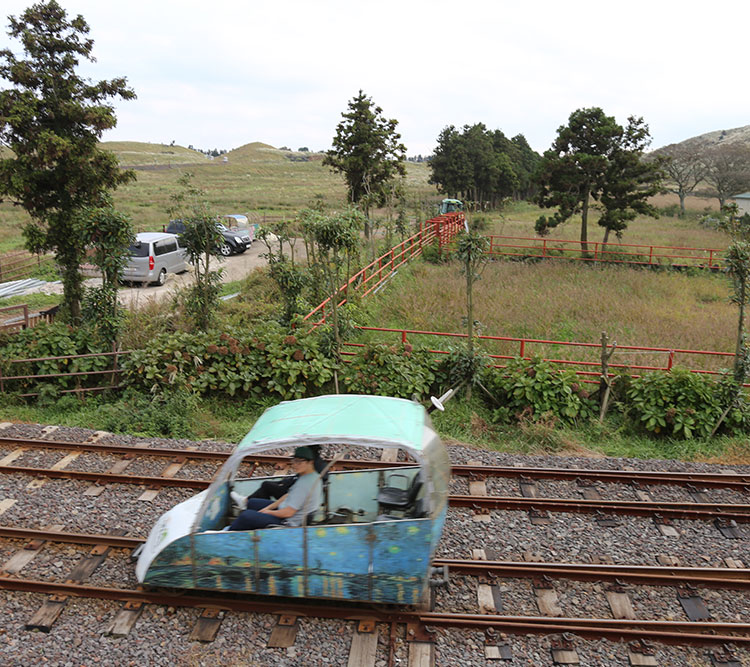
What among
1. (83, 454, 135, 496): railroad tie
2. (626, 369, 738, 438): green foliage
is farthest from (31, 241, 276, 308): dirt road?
(626, 369, 738, 438): green foliage

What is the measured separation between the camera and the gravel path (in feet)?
18.3

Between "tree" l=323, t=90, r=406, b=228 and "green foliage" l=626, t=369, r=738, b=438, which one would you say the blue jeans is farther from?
"tree" l=323, t=90, r=406, b=228

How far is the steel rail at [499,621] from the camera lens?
5.83 meters

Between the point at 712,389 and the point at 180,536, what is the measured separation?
30.3 ft

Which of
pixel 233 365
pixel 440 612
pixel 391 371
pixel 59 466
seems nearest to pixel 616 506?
pixel 440 612

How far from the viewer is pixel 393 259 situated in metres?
19.8

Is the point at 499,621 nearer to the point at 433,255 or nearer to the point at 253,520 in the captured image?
the point at 253,520

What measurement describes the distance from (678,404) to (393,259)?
35.4ft

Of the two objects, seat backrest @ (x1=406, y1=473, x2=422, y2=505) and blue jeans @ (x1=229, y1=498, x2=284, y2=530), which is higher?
seat backrest @ (x1=406, y1=473, x2=422, y2=505)

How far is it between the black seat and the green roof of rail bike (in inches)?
23.9

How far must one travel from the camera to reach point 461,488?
28.1 feet

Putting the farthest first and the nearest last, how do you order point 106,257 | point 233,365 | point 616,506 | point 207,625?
point 106,257, point 233,365, point 616,506, point 207,625

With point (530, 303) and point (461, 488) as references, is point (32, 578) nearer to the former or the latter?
point (461, 488)

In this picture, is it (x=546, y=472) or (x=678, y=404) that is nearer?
(x=546, y=472)
